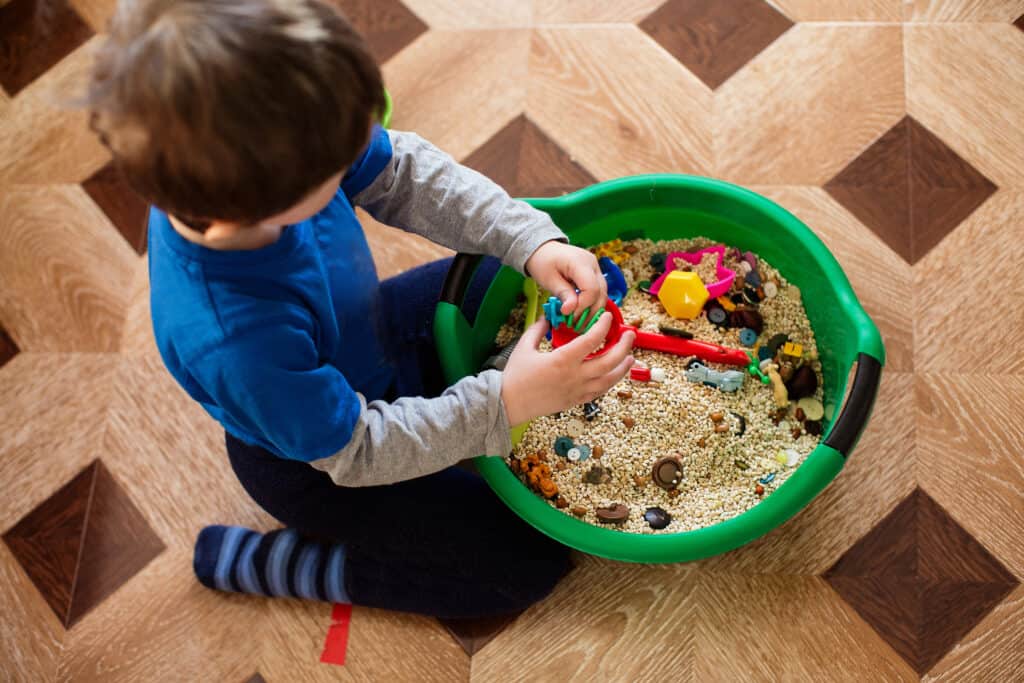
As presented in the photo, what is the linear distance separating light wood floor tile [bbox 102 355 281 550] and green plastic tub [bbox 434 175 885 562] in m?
0.37

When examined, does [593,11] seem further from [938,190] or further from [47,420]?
[47,420]

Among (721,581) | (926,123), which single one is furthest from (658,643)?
(926,123)

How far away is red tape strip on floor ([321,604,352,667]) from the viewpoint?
1011mm

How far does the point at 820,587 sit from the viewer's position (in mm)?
977

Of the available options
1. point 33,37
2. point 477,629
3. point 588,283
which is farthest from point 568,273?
point 33,37

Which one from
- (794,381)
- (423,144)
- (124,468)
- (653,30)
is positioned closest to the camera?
(423,144)

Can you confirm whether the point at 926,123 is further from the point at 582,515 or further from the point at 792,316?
the point at 582,515

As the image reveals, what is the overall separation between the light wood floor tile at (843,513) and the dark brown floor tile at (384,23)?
85 centimetres

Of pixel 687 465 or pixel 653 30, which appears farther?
pixel 653 30

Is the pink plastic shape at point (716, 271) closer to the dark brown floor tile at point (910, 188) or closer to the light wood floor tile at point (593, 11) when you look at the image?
the dark brown floor tile at point (910, 188)

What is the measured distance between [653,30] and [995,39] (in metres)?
0.46

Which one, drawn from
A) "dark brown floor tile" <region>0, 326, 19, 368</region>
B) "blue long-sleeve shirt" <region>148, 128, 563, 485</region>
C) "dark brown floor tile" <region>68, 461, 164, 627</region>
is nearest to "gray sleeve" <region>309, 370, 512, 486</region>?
"blue long-sleeve shirt" <region>148, 128, 563, 485</region>

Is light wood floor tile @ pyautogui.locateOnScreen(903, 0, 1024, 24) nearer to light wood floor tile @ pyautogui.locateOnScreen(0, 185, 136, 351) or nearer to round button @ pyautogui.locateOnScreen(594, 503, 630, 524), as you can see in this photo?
round button @ pyautogui.locateOnScreen(594, 503, 630, 524)

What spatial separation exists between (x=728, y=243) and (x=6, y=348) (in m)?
0.97
